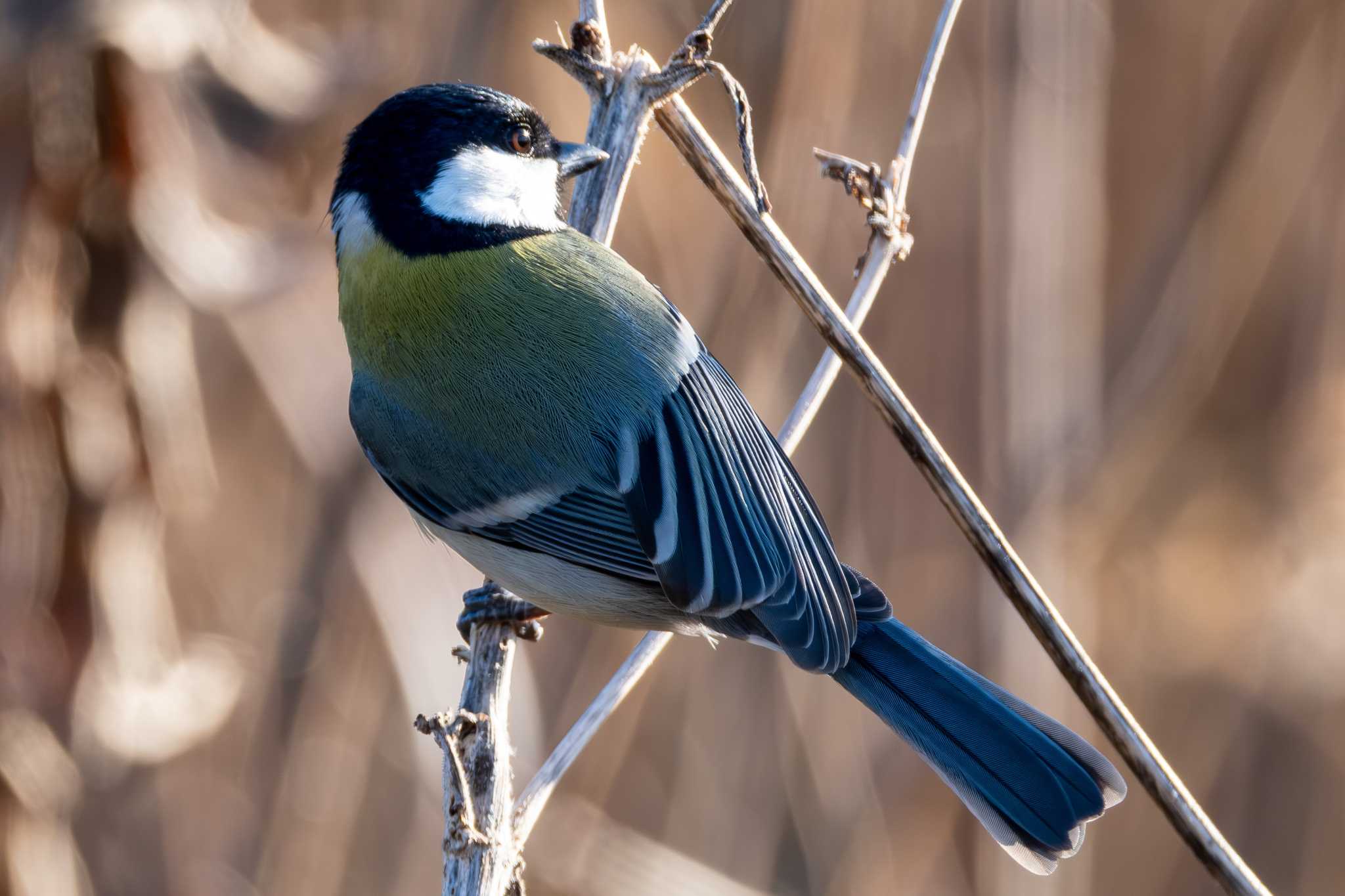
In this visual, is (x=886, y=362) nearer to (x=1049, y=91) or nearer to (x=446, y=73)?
(x=1049, y=91)

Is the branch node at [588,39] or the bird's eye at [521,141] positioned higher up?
the branch node at [588,39]

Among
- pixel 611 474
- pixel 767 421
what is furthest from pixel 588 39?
pixel 767 421

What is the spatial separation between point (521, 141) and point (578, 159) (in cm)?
9

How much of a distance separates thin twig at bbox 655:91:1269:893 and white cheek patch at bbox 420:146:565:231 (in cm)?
28

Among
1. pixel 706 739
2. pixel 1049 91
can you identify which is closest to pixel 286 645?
pixel 706 739

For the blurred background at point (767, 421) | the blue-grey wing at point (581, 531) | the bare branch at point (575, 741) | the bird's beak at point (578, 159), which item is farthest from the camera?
the blurred background at point (767, 421)

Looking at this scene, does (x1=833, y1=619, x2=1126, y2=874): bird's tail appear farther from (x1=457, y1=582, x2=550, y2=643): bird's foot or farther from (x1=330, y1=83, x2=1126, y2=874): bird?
(x1=457, y1=582, x2=550, y2=643): bird's foot

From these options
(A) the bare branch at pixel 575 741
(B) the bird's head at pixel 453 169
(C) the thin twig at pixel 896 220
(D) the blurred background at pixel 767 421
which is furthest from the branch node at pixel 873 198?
(D) the blurred background at pixel 767 421

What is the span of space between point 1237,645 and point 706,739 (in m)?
1.06

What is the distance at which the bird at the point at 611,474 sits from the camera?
1366mm

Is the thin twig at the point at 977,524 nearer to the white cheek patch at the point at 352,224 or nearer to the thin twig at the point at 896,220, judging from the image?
the thin twig at the point at 896,220

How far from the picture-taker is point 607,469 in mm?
1396

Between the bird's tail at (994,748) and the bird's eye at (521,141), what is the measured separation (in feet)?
2.39

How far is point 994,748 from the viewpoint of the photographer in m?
1.40
